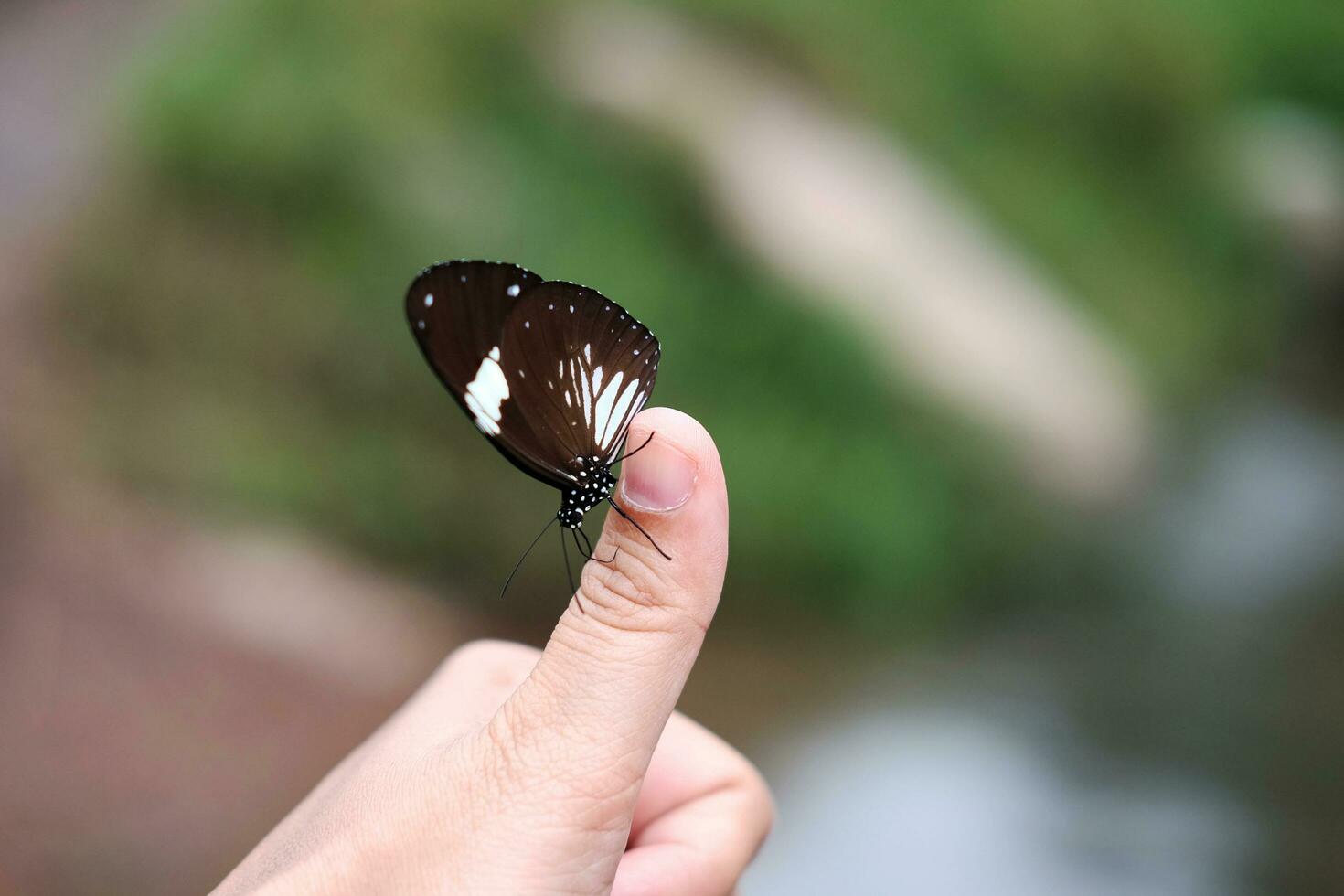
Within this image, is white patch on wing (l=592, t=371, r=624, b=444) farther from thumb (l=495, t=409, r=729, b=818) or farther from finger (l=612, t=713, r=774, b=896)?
finger (l=612, t=713, r=774, b=896)

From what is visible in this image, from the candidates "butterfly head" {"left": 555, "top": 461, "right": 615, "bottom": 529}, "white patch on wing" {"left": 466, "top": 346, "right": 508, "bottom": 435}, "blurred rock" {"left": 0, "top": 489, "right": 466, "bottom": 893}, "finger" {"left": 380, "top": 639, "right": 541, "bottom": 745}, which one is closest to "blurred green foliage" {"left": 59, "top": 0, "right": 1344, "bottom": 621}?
"blurred rock" {"left": 0, "top": 489, "right": 466, "bottom": 893}

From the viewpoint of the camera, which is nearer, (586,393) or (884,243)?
(586,393)

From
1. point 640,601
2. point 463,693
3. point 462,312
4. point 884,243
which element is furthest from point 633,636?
point 884,243

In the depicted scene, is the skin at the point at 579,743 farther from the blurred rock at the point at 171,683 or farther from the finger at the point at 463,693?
the blurred rock at the point at 171,683

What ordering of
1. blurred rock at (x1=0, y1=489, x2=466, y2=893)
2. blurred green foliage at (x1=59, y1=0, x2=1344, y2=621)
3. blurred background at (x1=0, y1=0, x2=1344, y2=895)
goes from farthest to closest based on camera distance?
1. blurred green foliage at (x1=59, y1=0, x2=1344, y2=621)
2. blurred background at (x1=0, y1=0, x2=1344, y2=895)
3. blurred rock at (x1=0, y1=489, x2=466, y2=893)

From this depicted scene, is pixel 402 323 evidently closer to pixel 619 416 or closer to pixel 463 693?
pixel 463 693

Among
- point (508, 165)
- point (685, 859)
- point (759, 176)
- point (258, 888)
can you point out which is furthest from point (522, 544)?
point (258, 888)
